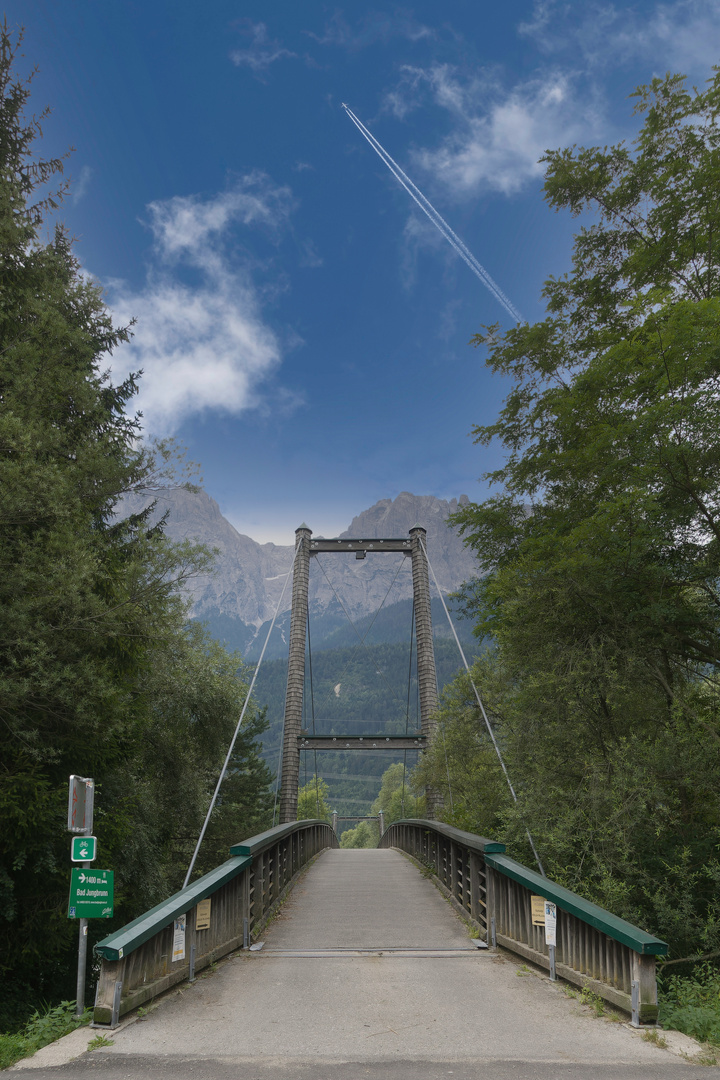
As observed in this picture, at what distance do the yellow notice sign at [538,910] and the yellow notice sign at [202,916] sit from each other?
258 centimetres

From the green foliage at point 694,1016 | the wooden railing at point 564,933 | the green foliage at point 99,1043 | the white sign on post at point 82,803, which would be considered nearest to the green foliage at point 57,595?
the white sign on post at point 82,803

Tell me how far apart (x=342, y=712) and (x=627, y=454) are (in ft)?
517

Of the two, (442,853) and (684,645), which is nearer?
(684,645)

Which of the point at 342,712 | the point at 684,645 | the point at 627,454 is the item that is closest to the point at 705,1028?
the point at 684,645

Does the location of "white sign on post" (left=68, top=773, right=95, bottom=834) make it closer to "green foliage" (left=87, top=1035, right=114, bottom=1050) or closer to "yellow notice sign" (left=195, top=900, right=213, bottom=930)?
"yellow notice sign" (left=195, top=900, right=213, bottom=930)

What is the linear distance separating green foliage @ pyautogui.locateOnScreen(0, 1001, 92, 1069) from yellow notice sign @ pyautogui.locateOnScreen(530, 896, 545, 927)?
324 centimetres

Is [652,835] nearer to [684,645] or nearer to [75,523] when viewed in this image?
[684,645]

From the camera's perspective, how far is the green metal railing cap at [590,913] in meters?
3.63

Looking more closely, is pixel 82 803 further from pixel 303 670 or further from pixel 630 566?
pixel 303 670

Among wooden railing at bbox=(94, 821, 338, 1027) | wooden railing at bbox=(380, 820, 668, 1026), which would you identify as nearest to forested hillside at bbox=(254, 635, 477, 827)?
wooden railing at bbox=(380, 820, 668, 1026)

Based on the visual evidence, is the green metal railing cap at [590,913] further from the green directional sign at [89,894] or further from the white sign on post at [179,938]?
the green directional sign at [89,894]

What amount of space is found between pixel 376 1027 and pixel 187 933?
1.71m

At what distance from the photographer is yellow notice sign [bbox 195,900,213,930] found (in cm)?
500

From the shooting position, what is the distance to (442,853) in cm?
1057
